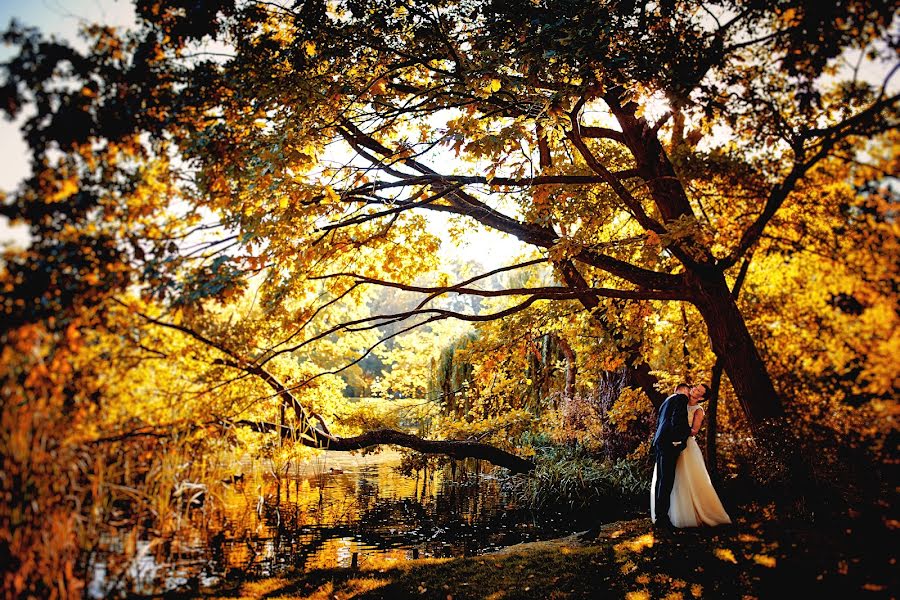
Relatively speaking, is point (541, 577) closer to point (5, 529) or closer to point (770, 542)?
point (770, 542)

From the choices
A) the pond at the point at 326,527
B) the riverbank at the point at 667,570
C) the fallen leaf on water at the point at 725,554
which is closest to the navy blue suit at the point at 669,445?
the riverbank at the point at 667,570

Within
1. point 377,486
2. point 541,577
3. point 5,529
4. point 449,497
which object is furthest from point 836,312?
point 377,486

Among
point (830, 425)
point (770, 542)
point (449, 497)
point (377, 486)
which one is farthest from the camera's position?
point (377, 486)

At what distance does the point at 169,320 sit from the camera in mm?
4039

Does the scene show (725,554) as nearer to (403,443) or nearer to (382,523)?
(403,443)

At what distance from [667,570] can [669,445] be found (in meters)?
1.55

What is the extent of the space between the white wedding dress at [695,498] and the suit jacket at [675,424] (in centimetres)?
22

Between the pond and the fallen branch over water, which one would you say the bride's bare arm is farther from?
the fallen branch over water

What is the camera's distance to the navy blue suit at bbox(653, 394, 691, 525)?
19.4 feet

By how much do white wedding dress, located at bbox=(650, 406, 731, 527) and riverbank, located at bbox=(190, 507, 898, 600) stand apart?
0.43 feet

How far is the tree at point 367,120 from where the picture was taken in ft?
11.5

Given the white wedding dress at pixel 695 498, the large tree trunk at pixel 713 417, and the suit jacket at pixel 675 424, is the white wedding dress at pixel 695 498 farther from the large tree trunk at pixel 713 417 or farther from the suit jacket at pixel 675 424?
the large tree trunk at pixel 713 417

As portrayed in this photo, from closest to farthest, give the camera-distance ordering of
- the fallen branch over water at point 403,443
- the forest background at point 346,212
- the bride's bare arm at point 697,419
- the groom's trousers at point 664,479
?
the forest background at point 346,212, the groom's trousers at point 664,479, the bride's bare arm at point 697,419, the fallen branch over water at point 403,443

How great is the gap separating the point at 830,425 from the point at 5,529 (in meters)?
5.29
